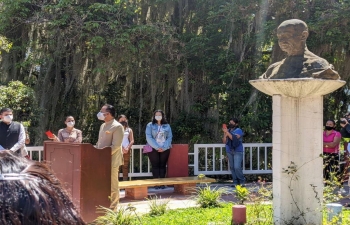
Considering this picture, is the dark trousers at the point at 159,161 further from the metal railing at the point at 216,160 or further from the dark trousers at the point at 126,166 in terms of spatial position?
the metal railing at the point at 216,160

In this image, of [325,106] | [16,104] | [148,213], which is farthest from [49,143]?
[325,106]

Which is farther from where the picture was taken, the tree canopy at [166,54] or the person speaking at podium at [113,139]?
the tree canopy at [166,54]

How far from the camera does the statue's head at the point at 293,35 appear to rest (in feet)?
17.8

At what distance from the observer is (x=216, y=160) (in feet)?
37.8

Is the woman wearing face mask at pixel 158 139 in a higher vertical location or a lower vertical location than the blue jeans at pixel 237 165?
higher

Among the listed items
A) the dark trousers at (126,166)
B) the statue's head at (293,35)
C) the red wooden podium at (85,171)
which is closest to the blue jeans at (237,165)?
the dark trousers at (126,166)

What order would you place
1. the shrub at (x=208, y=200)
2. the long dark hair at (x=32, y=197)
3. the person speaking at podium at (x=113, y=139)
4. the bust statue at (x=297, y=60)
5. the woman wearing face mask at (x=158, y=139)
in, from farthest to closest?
the woman wearing face mask at (x=158, y=139) < the shrub at (x=208, y=200) < the person speaking at podium at (x=113, y=139) < the bust statue at (x=297, y=60) < the long dark hair at (x=32, y=197)

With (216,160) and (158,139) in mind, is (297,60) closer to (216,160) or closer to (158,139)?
(158,139)

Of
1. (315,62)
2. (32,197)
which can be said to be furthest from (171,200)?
(32,197)

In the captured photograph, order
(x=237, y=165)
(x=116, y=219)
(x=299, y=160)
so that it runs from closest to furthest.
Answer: (x=299, y=160)
(x=116, y=219)
(x=237, y=165)

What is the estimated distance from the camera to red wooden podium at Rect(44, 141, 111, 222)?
578 cm

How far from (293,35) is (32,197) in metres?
4.83

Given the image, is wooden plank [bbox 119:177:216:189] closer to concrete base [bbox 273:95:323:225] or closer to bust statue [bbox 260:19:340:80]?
concrete base [bbox 273:95:323:225]

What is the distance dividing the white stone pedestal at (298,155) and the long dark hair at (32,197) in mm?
4369
